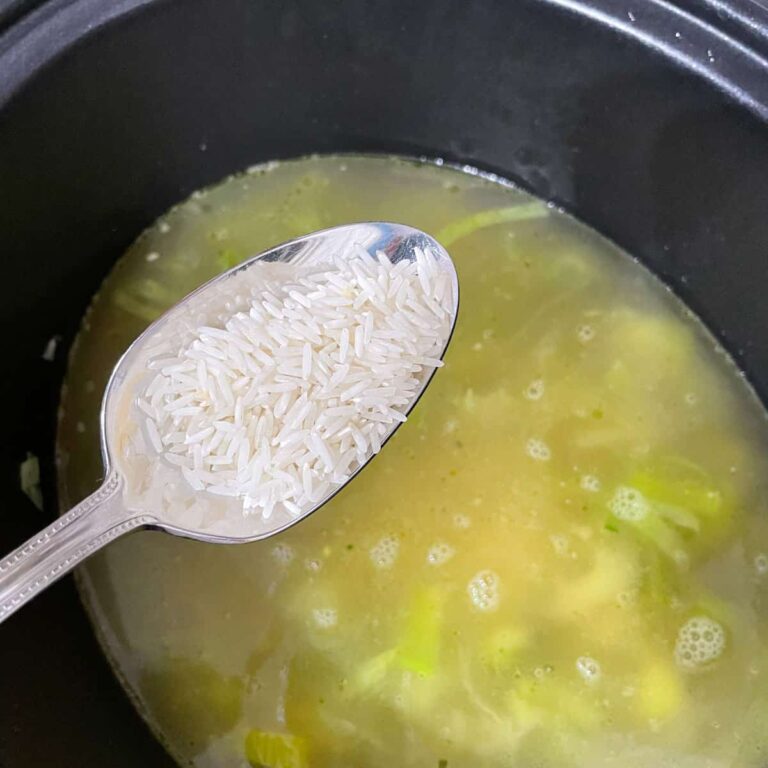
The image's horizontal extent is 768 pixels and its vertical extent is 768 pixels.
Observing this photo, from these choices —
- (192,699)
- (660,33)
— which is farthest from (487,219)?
(192,699)

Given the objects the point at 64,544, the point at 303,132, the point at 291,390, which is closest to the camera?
the point at 64,544

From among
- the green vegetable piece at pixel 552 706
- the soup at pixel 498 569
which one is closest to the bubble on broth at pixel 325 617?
the soup at pixel 498 569

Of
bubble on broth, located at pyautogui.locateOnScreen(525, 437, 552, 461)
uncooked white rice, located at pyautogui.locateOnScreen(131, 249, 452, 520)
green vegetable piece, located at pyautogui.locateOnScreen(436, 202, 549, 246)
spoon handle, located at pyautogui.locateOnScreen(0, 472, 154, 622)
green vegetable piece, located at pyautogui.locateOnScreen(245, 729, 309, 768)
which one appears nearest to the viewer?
spoon handle, located at pyautogui.locateOnScreen(0, 472, 154, 622)

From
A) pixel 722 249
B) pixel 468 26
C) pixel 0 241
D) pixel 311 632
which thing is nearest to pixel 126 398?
pixel 0 241

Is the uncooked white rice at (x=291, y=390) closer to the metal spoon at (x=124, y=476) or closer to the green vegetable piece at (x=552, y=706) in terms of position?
the metal spoon at (x=124, y=476)

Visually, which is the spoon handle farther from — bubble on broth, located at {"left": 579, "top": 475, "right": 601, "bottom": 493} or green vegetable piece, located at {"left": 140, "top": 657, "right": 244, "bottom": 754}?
bubble on broth, located at {"left": 579, "top": 475, "right": 601, "bottom": 493}

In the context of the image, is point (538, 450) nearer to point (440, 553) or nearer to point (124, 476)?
point (440, 553)

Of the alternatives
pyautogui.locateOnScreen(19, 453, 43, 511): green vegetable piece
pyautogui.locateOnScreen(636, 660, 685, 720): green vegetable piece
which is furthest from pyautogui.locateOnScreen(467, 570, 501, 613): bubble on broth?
pyautogui.locateOnScreen(19, 453, 43, 511): green vegetable piece
